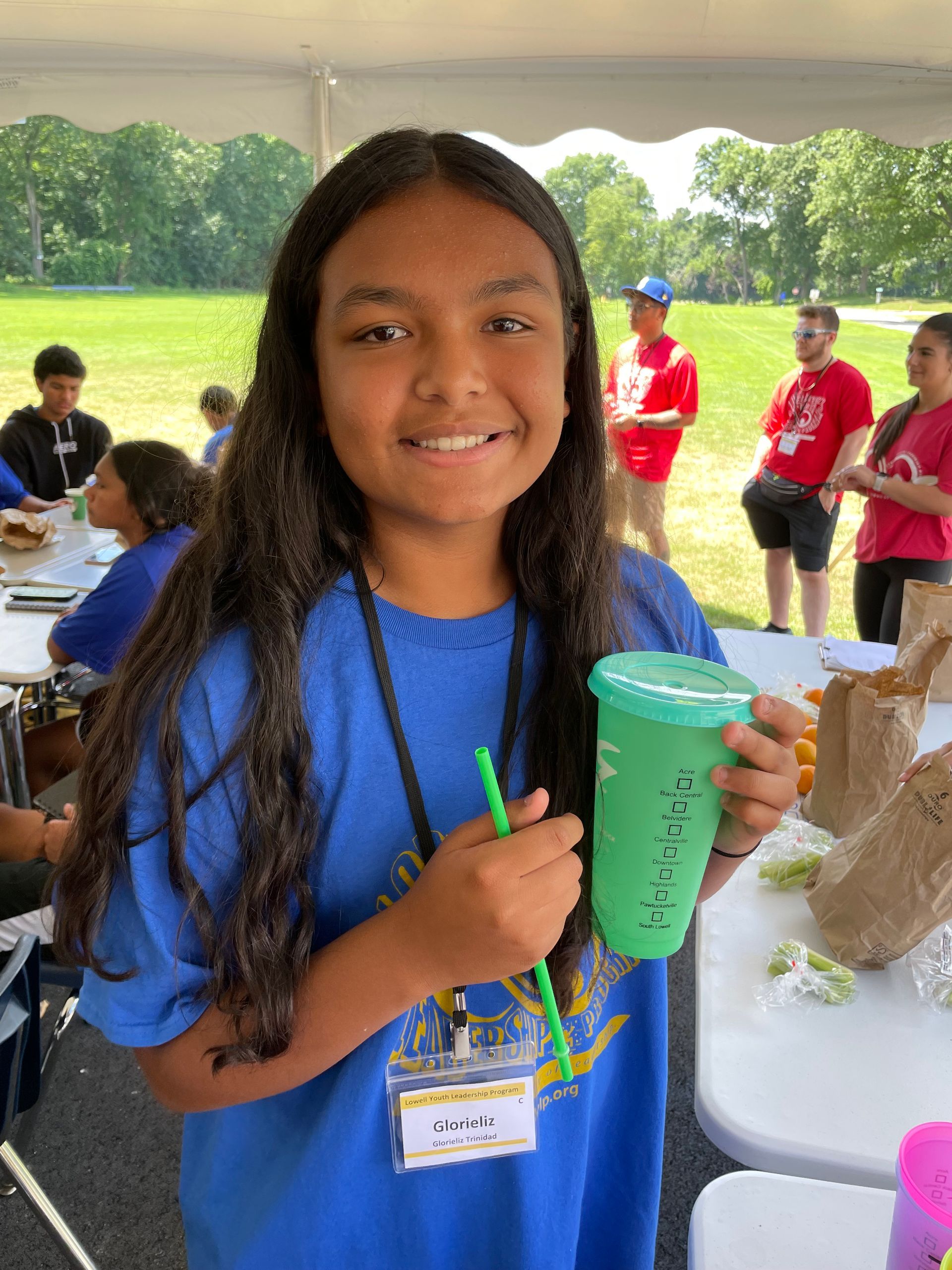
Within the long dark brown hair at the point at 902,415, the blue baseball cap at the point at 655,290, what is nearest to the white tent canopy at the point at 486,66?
the long dark brown hair at the point at 902,415

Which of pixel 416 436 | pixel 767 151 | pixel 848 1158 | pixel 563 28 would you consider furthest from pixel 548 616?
pixel 767 151

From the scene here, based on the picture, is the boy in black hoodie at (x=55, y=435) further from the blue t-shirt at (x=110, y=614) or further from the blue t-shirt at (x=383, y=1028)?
the blue t-shirt at (x=383, y=1028)

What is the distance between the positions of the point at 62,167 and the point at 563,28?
11.8 meters

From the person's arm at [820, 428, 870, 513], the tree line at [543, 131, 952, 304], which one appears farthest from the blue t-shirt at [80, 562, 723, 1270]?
the tree line at [543, 131, 952, 304]

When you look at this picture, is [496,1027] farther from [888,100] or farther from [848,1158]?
[888,100]

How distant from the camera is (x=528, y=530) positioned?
3.75 ft

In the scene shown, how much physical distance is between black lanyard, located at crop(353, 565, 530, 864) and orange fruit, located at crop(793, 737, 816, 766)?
126 centimetres

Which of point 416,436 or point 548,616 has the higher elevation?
point 416,436

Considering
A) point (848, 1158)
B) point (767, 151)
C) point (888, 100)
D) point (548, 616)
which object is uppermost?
point (767, 151)

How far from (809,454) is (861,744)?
4014 millimetres

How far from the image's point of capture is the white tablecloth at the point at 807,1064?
1113 mm

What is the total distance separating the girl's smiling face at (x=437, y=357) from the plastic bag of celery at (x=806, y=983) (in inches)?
35.5

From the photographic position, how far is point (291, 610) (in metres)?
0.94

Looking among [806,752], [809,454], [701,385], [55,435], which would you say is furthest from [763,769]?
[701,385]
